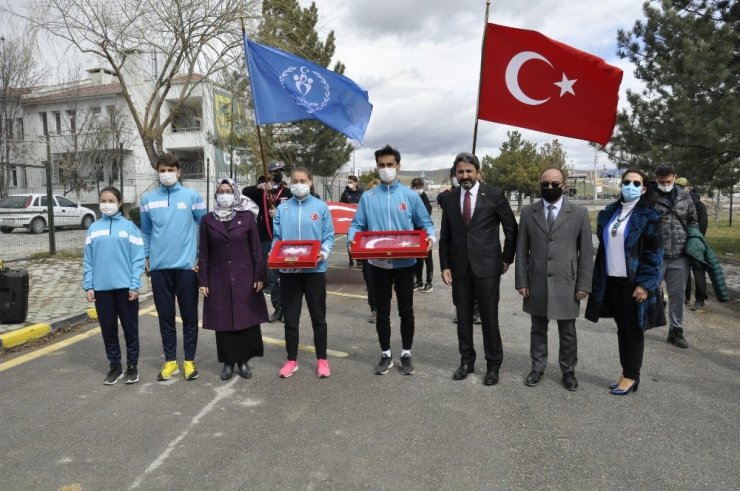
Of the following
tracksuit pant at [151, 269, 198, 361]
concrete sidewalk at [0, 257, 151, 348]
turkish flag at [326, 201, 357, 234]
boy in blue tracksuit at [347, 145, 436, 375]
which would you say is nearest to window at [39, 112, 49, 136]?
concrete sidewalk at [0, 257, 151, 348]

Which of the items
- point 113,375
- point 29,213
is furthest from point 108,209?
point 29,213

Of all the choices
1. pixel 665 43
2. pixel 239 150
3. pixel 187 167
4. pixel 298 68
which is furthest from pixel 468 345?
pixel 187 167

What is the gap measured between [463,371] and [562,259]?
4.38 ft

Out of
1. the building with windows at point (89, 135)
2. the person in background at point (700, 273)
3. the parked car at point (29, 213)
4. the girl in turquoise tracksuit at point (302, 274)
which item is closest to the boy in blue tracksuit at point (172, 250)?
the girl in turquoise tracksuit at point (302, 274)

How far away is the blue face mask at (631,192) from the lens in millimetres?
4246

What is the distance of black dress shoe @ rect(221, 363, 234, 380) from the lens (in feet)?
15.8

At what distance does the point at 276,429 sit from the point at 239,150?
16380mm

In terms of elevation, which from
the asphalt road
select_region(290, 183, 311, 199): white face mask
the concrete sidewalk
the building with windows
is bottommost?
the asphalt road

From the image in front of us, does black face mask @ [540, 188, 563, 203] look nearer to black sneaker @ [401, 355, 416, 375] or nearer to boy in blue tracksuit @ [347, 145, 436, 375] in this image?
boy in blue tracksuit @ [347, 145, 436, 375]

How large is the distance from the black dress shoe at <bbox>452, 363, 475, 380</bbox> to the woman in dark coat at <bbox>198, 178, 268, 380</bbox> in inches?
75.0

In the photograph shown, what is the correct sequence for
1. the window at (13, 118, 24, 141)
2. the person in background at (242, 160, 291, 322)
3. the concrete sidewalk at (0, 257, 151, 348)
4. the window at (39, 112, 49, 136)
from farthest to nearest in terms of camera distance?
the window at (39, 112, 49, 136) < the window at (13, 118, 24, 141) < the person in background at (242, 160, 291, 322) < the concrete sidewalk at (0, 257, 151, 348)

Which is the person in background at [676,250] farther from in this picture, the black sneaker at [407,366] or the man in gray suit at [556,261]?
the black sneaker at [407,366]

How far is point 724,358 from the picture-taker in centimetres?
539

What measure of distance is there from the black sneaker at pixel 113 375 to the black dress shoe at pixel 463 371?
10.0 ft
